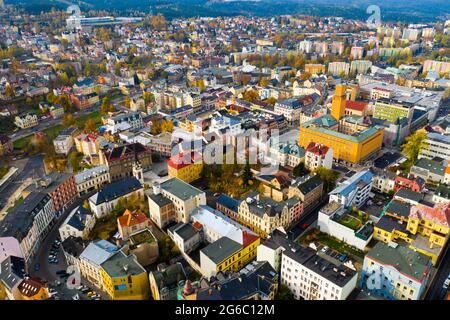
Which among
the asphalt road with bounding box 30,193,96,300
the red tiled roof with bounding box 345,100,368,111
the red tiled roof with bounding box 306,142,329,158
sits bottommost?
the asphalt road with bounding box 30,193,96,300

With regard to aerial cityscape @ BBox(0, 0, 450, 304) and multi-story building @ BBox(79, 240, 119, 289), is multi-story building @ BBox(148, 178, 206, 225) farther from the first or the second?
multi-story building @ BBox(79, 240, 119, 289)

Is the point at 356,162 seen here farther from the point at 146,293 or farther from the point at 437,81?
the point at 437,81

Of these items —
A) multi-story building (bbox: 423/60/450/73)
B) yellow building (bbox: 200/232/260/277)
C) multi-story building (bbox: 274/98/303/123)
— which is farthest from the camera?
multi-story building (bbox: 423/60/450/73)

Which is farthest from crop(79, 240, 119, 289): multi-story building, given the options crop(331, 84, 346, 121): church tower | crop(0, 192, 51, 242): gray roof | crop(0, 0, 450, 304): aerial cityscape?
crop(331, 84, 346, 121): church tower

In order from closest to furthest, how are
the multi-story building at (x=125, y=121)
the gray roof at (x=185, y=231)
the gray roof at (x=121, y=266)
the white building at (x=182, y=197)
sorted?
1. the gray roof at (x=121, y=266)
2. the gray roof at (x=185, y=231)
3. the white building at (x=182, y=197)
4. the multi-story building at (x=125, y=121)

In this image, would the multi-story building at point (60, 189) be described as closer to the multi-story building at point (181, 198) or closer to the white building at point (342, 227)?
the multi-story building at point (181, 198)

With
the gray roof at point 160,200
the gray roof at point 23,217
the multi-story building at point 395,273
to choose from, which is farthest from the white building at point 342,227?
the gray roof at point 23,217

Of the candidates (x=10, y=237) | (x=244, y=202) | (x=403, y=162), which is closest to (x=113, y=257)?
(x=10, y=237)
